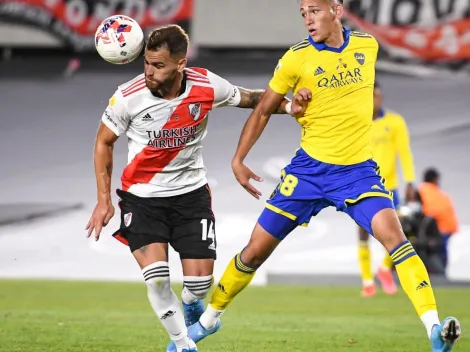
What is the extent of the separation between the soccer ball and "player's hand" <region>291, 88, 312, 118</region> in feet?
3.60

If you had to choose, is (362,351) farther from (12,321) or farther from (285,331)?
(12,321)

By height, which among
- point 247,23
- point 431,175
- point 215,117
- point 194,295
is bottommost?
point 215,117

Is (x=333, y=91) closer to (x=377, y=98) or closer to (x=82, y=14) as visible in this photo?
(x=377, y=98)

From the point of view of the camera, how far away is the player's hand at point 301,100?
275 inches

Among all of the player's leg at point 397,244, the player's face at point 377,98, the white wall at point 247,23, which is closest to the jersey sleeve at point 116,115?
the player's leg at point 397,244

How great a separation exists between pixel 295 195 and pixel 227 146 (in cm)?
1202

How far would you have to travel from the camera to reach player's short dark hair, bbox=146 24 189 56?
673cm

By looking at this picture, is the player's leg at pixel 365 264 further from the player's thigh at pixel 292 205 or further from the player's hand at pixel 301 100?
the player's hand at pixel 301 100

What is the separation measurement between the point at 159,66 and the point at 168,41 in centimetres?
17

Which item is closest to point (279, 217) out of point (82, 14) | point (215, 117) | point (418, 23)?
point (418, 23)

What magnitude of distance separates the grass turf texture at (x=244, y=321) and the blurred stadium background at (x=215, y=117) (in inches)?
131

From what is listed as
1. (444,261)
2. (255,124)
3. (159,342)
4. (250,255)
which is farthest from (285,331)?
(444,261)

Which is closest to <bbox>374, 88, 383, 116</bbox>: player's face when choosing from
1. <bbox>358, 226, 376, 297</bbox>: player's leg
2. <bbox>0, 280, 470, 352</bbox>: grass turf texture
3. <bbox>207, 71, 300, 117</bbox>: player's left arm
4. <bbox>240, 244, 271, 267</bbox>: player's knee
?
<bbox>358, 226, 376, 297</bbox>: player's leg

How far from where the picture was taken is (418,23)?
1791cm
